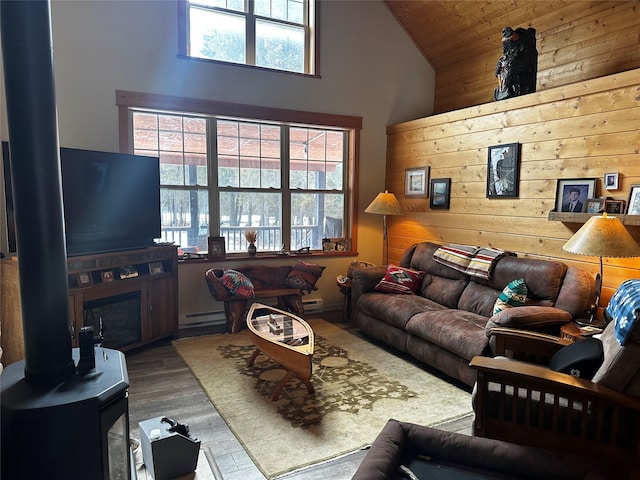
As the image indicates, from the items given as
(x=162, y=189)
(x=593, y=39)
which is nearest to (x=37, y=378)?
(x=162, y=189)

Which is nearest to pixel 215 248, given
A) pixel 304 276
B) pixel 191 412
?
pixel 304 276

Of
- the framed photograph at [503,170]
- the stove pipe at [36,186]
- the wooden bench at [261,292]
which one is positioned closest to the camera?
the stove pipe at [36,186]

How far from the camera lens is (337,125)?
16.7ft

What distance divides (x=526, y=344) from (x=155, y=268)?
3.14 meters

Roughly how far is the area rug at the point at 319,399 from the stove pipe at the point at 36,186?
4.05 feet

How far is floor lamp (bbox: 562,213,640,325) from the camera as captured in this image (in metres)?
2.53

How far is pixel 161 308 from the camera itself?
392 centimetres

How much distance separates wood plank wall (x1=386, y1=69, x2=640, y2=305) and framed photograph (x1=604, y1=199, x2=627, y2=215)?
0.16 feet

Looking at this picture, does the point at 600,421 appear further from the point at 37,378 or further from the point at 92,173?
the point at 92,173

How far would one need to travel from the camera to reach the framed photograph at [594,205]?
10.2 feet

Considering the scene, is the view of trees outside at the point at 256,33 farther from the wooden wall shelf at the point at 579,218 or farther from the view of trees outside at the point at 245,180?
the wooden wall shelf at the point at 579,218

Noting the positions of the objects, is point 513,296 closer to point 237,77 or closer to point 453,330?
point 453,330

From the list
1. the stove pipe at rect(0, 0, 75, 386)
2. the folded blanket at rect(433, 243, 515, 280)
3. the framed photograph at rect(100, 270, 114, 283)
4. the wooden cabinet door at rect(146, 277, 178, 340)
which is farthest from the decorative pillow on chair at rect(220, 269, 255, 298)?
the stove pipe at rect(0, 0, 75, 386)

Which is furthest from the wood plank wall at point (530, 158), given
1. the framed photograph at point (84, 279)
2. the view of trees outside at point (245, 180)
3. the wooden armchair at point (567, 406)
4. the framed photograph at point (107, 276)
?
the framed photograph at point (84, 279)
